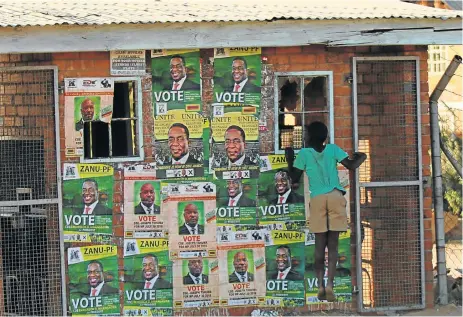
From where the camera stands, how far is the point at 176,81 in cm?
942

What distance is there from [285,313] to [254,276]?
485 mm

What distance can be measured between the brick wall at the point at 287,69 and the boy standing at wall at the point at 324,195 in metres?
0.52

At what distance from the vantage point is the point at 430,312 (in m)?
9.91

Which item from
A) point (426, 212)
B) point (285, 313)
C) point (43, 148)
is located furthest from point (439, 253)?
point (43, 148)

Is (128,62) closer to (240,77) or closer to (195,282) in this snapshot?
(240,77)

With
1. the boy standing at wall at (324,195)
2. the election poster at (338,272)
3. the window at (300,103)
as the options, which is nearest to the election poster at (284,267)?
the election poster at (338,272)

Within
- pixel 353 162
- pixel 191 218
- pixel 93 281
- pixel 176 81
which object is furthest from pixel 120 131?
pixel 353 162

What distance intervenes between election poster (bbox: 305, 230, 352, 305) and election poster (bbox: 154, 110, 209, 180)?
1.31m

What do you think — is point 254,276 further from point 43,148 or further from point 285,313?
point 43,148

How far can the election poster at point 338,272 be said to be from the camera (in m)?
9.70

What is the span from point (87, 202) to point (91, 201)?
0.04 m

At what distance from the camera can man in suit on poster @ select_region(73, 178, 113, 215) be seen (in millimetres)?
9242

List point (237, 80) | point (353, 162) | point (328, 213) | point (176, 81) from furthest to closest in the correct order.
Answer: point (237, 80) < point (176, 81) < point (353, 162) < point (328, 213)

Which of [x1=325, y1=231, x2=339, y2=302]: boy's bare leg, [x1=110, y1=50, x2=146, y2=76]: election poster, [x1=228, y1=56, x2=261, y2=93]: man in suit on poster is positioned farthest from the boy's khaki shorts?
[x1=110, y1=50, x2=146, y2=76]: election poster
